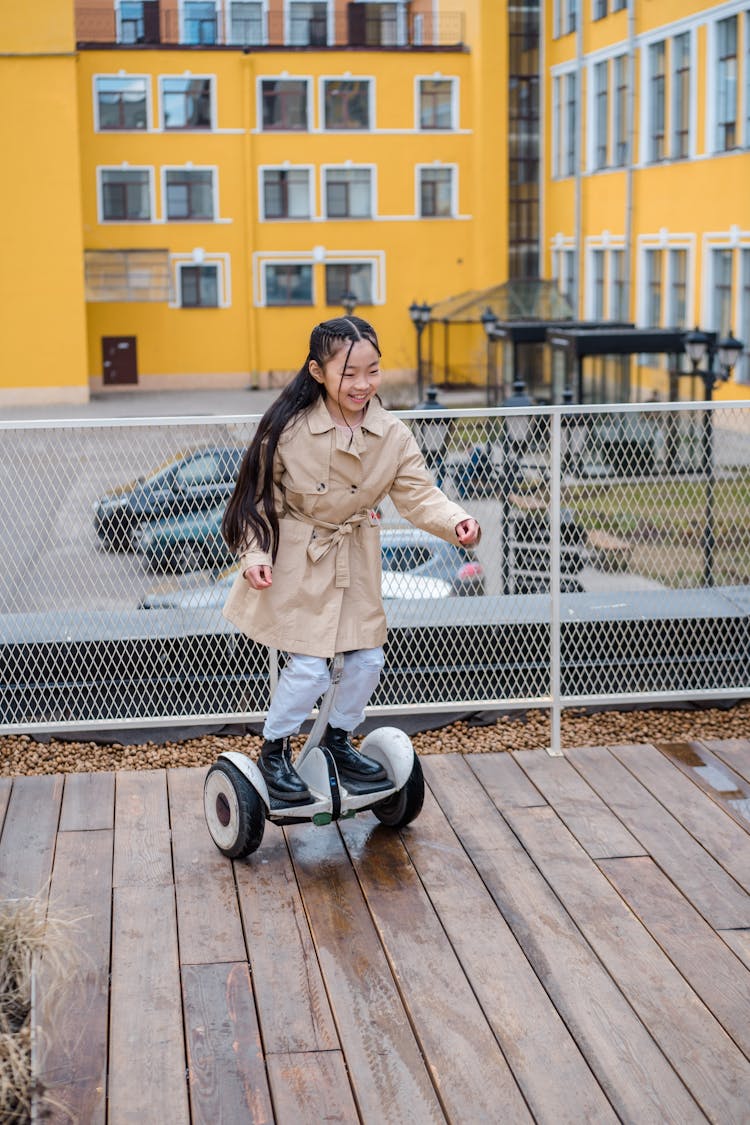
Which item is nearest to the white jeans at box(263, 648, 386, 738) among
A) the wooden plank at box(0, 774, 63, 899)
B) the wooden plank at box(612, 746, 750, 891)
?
the wooden plank at box(0, 774, 63, 899)

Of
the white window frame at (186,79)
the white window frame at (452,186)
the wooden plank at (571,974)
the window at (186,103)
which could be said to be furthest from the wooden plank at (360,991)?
the white window frame at (452,186)

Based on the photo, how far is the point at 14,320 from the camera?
35125mm

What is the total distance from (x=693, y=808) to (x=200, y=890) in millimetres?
1724

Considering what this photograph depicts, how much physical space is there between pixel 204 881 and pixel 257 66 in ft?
117

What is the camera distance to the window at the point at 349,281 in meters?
38.6

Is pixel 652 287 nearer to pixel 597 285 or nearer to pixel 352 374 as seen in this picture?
pixel 597 285

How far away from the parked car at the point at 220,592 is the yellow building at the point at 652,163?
20.0 meters

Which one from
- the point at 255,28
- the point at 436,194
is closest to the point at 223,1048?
the point at 436,194

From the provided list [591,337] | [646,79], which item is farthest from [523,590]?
[646,79]

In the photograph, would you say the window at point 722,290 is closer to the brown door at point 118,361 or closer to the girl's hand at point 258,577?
the brown door at point 118,361

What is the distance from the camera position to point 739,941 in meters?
4.01

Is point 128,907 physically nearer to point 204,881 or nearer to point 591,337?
point 204,881

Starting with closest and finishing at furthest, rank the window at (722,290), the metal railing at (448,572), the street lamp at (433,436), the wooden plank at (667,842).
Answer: the wooden plank at (667,842) < the metal railing at (448,572) < the street lamp at (433,436) < the window at (722,290)

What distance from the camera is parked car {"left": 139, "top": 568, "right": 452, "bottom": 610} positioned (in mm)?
5621
